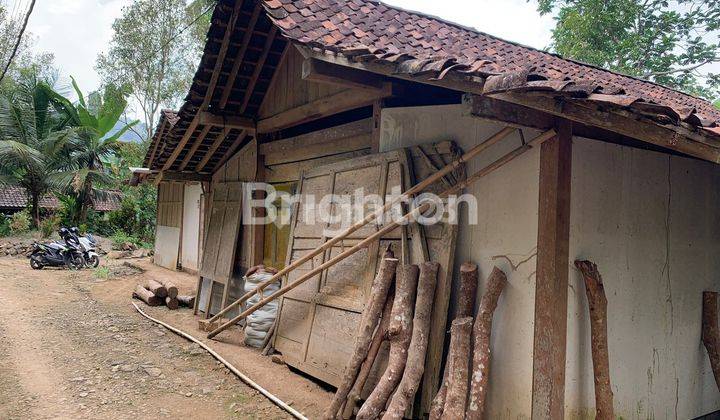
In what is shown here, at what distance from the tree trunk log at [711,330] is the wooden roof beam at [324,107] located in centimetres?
336

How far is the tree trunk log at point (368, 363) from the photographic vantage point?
3680 mm

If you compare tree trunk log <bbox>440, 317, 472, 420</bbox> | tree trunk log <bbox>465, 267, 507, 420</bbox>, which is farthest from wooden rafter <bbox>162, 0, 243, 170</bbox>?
tree trunk log <bbox>440, 317, 472, 420</bbox>

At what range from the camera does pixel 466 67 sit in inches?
108

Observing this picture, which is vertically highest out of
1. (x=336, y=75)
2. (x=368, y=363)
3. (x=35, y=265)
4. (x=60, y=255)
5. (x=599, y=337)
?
(x=336, y=75)

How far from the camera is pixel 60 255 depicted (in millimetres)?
12930

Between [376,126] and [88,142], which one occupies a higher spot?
[88,142]

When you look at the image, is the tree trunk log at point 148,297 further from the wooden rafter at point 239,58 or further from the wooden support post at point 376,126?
the wooden support post at point 376,126

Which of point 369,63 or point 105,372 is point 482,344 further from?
point 105,372

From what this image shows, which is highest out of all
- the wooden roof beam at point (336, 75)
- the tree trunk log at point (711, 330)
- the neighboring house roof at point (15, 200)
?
the wooden roof beam at point (336, 75)

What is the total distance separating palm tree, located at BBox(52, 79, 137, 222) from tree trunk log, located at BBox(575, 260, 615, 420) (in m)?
17.3

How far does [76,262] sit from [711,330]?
46.3ft

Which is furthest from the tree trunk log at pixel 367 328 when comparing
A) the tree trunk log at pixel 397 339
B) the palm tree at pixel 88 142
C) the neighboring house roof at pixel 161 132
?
the palm tree at pixel 88 142

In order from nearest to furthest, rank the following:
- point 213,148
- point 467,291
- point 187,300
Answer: point 467,291
point 213,148
point 187,300

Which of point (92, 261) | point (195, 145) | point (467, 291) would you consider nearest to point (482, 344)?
point (467, 291)
